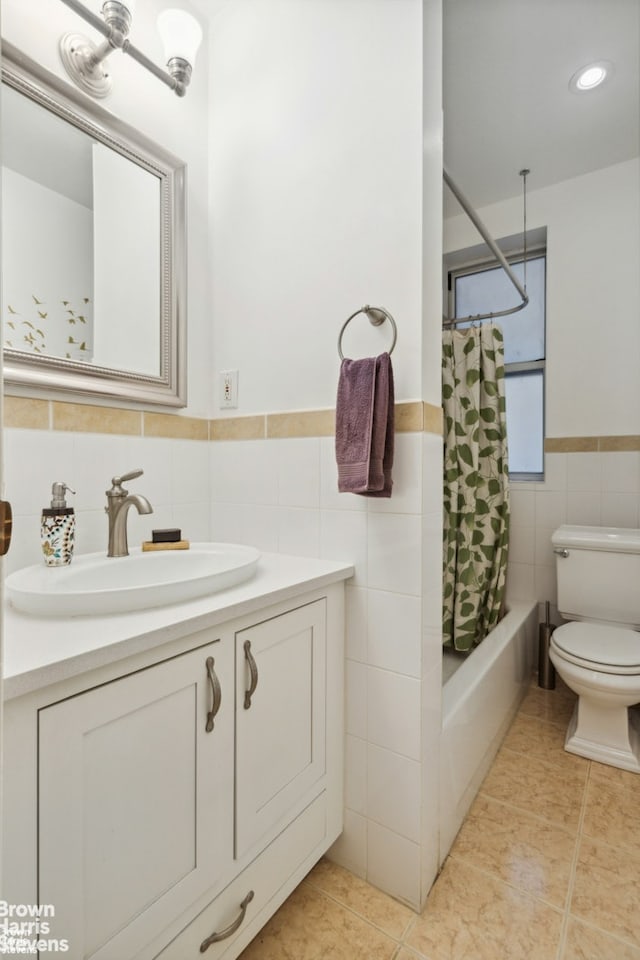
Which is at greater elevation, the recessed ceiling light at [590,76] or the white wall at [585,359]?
the recessed ceiling light at [590,76]

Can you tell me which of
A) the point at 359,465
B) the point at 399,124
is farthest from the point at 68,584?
the point at 399,124

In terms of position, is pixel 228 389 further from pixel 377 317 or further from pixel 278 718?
pixel 278 718

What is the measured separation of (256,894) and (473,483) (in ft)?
5.38

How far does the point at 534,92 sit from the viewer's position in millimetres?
1891

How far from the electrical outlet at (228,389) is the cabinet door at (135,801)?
2.96 ft

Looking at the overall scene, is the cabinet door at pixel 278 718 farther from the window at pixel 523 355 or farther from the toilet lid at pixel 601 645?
the window at pixel 523 355

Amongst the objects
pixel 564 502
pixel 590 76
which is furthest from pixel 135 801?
pixel 590 76

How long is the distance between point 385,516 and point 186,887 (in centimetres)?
85

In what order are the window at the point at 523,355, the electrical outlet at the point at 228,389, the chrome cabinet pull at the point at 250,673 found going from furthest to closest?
the window at the point at 523,355 < the electrical outlet at the point at 228,389 < the chrome cabinet pull at the point at 250,673

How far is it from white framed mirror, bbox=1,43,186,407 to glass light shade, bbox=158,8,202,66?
0.77 feet

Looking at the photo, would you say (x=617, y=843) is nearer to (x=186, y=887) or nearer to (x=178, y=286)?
(x=186, y=887)

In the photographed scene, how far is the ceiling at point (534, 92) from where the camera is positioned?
5.23 ft

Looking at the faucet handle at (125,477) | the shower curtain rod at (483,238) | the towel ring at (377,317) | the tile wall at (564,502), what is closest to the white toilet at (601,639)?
the tile wall at (564,502)

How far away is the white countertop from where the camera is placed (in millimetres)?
642
